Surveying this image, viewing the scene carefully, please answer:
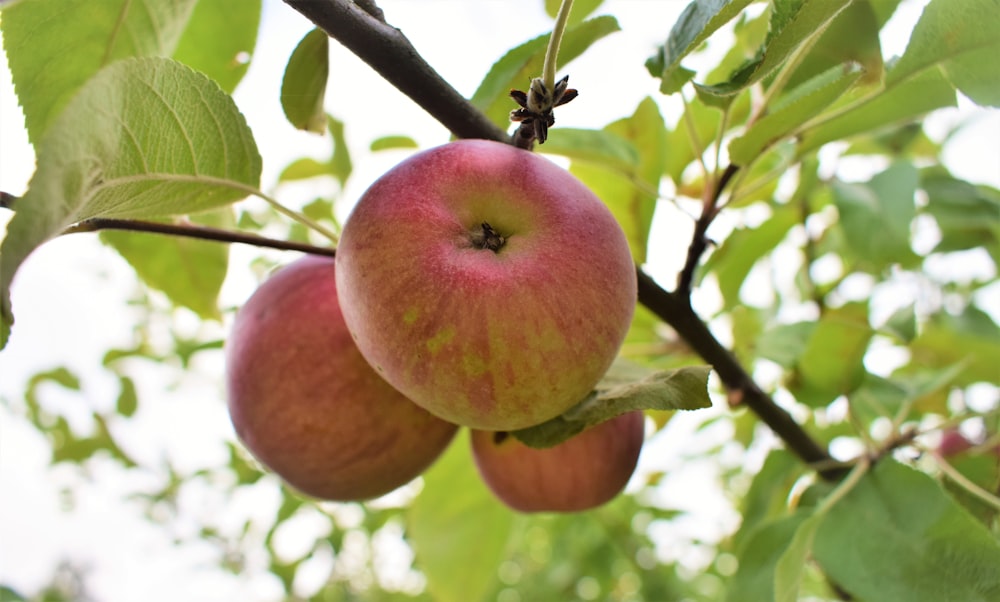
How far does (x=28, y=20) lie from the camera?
758 millimetres

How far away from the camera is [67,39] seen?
2.60ft

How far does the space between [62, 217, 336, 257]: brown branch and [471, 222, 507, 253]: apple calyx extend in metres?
0.24

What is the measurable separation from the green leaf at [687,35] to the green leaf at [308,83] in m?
0.33

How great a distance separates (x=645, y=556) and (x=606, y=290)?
1739mm

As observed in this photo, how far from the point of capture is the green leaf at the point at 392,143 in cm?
140

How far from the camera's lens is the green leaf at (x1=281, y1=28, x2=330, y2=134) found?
0.77 metres

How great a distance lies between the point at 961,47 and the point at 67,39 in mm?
939

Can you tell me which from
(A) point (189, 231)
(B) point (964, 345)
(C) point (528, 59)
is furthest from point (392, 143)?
(B) point (964, 345)

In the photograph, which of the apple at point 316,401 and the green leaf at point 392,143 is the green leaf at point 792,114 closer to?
the apple at point 316,401

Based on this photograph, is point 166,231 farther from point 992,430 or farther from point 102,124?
point 992,430

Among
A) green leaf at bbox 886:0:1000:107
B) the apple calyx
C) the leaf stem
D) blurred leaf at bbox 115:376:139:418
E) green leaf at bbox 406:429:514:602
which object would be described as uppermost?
green leaf at bbox 886:0:1000:107

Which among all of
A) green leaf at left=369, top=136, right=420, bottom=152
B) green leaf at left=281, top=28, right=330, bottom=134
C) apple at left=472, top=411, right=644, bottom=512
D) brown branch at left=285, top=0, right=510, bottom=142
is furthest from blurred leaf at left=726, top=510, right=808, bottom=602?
green leaf at left=369, top=136, right=420, bottom=152

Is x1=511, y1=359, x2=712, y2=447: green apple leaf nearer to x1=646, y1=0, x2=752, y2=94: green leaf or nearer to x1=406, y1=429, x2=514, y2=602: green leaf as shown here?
x1=646, y1=0, x2=752, y2=94: green leaf

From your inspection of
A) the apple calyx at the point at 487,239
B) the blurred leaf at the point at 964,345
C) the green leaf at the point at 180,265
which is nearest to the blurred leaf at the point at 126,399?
the green leaf at the point at 180,265
